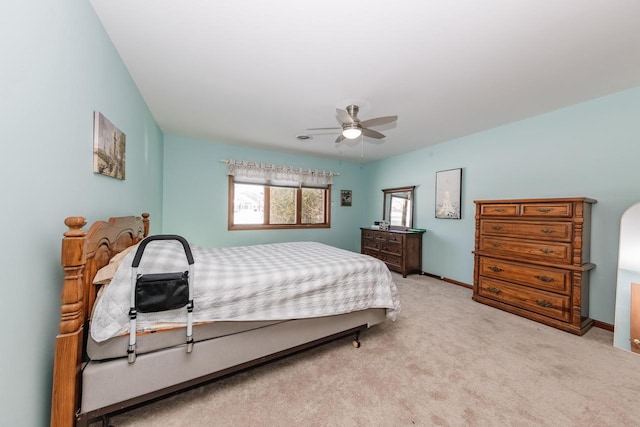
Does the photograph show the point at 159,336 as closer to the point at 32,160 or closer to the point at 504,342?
the point at 32,160

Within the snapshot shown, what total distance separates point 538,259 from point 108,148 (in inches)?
168

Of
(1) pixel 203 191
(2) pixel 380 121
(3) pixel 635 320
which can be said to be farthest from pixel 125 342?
(3) pixel 635 320

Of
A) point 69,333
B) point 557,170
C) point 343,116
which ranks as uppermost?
point 343,116

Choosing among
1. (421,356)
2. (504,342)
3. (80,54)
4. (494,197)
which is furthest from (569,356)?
(80,54)

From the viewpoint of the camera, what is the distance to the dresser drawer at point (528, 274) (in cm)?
261

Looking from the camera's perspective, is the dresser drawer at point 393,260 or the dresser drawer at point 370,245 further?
the dresser drawer at point 370,245

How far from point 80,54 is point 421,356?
3153 mm

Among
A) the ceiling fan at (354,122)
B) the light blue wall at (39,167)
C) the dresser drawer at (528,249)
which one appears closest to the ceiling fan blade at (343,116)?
the ceiling fan at (354,122)

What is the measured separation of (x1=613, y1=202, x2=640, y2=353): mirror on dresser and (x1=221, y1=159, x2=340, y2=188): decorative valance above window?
4298mm

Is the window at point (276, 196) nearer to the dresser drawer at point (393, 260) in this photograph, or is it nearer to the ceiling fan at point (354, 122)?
the dresser drawer at point (393, 260)

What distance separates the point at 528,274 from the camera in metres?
2.86

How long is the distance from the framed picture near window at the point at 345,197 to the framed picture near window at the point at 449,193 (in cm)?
205

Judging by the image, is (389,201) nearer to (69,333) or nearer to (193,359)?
(193,359)

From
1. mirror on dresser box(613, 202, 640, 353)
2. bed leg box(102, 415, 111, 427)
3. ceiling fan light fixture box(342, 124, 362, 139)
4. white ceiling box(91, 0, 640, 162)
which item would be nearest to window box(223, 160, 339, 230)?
white ceiling box(91, 0, 640, 162)
